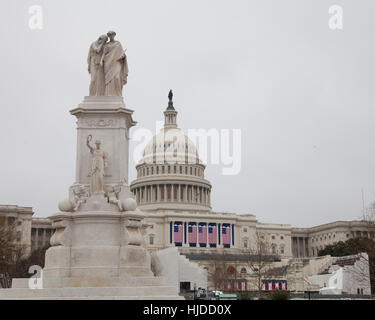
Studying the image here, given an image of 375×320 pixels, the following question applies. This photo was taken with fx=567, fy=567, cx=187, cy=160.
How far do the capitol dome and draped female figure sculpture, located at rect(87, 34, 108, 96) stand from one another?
13231 centimetres

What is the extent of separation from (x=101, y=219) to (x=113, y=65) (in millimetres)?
6753

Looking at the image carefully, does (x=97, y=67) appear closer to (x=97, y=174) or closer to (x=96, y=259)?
(x=97, y=174)

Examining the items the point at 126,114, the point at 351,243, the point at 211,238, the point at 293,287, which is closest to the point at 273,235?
the point at 211,238

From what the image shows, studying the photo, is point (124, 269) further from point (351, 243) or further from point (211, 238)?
point (211, 238)

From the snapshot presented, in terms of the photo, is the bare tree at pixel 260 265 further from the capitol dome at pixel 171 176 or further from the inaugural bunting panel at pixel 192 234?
the capitol dome at pixel 171 176

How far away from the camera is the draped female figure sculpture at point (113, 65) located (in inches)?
947

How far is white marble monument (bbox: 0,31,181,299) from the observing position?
19.8 m

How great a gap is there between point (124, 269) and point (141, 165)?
474ft

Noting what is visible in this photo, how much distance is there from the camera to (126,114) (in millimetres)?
23422

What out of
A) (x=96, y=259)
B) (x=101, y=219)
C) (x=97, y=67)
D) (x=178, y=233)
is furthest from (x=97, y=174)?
(x=178, y=233)

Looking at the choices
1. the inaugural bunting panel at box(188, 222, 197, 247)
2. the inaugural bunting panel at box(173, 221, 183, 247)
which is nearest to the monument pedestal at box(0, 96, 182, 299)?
the inaugural bunting panel at box(188, 222, 197, 247)

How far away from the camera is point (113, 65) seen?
24.0 meters

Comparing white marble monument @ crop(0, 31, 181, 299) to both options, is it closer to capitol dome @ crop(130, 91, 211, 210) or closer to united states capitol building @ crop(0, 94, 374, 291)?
united states capitol building @ crop(0, 94, 374, 291)
